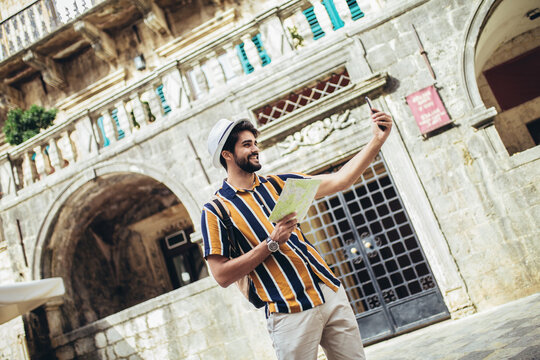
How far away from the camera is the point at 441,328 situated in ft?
17.7

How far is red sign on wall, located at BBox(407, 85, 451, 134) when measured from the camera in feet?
19.4

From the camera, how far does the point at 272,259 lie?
1931 mm

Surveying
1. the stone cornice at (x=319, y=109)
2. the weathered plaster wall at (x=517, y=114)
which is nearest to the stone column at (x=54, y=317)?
the stone cornice at (x=319, y=109)

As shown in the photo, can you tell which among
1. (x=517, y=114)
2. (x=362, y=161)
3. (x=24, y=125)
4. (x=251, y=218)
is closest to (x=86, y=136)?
(x=24, y=125)

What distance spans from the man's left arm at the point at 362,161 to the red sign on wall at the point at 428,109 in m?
4.11

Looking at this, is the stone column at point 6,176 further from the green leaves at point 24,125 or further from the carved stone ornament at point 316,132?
the carved stone ornament at point 316,132

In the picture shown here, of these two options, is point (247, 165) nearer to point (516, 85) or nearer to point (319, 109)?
point (319, 109)

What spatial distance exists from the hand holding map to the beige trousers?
1.51 feet

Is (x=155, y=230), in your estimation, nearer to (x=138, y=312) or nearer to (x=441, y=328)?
(x=138, y=312)

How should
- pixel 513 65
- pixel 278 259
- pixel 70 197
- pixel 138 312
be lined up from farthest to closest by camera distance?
pixel 513 65 < pixel 70 197 < pixel 138 312 < pixel 278 259

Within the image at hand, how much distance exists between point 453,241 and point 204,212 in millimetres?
4912

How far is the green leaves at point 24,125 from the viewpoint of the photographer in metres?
8.71

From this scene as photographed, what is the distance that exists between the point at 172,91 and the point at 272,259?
20.1 ft

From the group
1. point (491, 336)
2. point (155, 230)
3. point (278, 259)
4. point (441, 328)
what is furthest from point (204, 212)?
point (155, 230)
